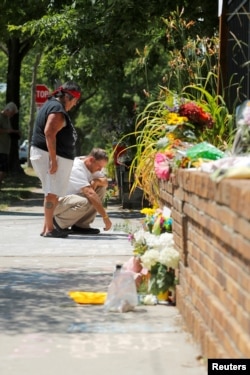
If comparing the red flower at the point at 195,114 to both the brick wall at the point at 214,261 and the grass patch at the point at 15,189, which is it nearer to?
the brick wall at the point at 214,261

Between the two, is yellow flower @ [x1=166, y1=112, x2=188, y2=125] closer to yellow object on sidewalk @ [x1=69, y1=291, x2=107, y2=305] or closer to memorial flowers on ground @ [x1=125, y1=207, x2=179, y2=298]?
memorial flowers on ground @ [x1=125, y1=207, x2=179, y2=298]

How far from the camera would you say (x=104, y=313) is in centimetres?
693

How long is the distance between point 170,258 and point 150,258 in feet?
0.60

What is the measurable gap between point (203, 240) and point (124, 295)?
53.2 inches

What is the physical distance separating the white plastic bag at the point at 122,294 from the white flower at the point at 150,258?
162 millimetres

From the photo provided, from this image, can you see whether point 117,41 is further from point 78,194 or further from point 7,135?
→ point 78,194

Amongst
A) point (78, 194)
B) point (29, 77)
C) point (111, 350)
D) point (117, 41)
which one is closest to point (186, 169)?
point (111, 350)

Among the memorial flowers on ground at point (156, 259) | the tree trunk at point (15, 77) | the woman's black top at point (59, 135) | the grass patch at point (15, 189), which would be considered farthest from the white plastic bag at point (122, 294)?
the tree trunk at point (15, 77)

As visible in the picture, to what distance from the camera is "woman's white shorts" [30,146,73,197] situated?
37.7 feet

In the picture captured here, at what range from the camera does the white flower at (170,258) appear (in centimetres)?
696

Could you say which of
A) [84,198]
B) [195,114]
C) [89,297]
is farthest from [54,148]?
[89,297]

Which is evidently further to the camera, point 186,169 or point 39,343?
point 186,169

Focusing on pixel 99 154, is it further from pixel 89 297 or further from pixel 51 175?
pixel 89 297

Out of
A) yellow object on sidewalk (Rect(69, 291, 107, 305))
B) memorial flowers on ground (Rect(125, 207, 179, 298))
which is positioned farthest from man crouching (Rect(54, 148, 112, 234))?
yellow object on sidewalk (Rect(69, 291, 107, 305))
